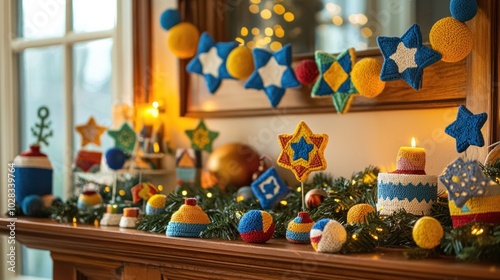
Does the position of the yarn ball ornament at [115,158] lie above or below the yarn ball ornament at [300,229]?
above

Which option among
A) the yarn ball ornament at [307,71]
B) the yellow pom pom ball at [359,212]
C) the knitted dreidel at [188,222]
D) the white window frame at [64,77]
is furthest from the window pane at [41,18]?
the yellow pom pom ball at [359,212]

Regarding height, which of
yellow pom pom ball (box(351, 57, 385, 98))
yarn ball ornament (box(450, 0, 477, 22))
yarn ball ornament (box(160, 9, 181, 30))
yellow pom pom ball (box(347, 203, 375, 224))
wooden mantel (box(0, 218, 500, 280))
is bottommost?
wooden mantel (box(0, 218, 500, 280))

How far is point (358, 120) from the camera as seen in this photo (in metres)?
1.85

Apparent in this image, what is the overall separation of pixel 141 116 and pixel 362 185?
2.68 feet

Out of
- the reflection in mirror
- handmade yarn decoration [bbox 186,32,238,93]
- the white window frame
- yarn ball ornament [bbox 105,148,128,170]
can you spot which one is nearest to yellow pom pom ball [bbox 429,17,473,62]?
the reflection in mirror

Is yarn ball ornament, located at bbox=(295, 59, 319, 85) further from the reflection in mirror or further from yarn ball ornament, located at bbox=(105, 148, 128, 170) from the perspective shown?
yarn ball ornament, located at bbox=(105, 148, 128, 170)

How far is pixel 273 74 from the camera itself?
1.91 meters

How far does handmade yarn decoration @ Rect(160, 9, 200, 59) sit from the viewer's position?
208 centimetres

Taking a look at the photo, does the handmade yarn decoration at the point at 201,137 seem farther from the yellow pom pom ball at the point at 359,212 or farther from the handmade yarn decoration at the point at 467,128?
the handmade yarn decoration at the point at 467,128

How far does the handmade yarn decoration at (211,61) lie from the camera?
2.01 meters

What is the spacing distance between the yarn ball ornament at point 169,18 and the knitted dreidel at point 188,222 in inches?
27.9

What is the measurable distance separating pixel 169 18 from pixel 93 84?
0.48 meters

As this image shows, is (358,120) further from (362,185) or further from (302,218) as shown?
(302,218)

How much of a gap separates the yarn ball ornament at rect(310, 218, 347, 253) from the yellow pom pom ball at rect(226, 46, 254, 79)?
28.2 inches
